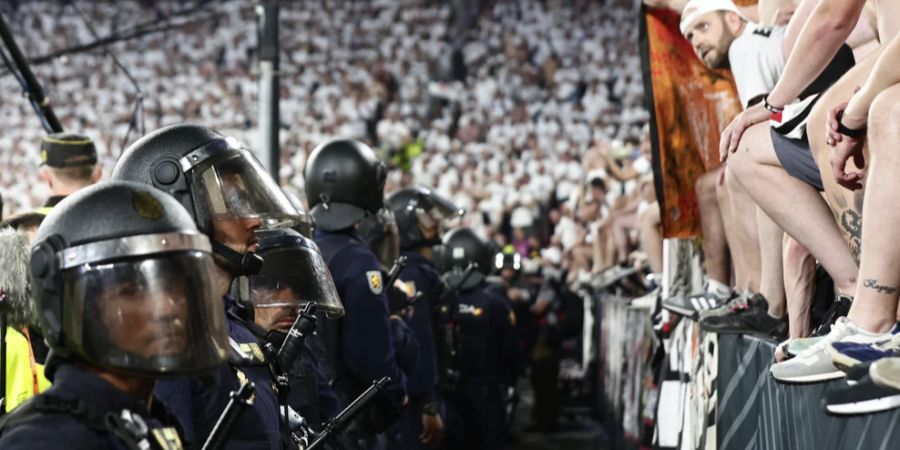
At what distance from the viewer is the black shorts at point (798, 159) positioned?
4.83 meters

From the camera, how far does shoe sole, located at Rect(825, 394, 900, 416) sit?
3172mm

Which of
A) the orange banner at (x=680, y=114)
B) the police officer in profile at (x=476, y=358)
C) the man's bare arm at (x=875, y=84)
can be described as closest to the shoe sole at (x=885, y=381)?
the man's bare arm at (x=875, y=84)

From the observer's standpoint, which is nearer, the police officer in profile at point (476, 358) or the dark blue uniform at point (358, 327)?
the dark blue uniform at point (358, 327)

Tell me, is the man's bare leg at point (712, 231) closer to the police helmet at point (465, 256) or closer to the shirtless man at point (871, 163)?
the shirtless man at point (871, 163)

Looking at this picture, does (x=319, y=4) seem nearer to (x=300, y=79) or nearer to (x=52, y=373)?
(x=300, y=79)

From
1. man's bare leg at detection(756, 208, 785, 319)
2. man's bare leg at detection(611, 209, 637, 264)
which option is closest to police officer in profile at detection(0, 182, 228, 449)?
man's bare leg at detection(756, 208, 785, 319)

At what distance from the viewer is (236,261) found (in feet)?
13.0

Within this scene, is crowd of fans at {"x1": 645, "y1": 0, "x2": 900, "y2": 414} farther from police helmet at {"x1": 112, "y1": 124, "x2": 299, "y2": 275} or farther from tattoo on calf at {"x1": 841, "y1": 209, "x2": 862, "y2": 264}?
police helmet at {"x1": 112, "y1": 124, "x2": 299, "y2": 275}

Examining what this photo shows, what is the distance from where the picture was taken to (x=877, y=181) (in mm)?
3695

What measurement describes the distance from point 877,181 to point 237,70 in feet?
101

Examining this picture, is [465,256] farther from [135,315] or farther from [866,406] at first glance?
[135,315]

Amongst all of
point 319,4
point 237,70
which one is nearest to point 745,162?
point 237,70

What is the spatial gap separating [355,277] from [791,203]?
2246mm

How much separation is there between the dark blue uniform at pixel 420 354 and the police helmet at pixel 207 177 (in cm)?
426
